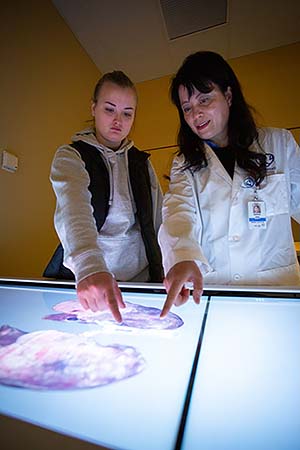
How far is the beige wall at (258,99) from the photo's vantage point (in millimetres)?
2238

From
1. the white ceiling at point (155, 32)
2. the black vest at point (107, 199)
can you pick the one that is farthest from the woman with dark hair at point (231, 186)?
the white ceiling at point (155, 32)

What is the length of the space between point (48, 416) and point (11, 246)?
1.43 metres

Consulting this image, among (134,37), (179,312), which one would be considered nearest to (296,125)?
(134,37)

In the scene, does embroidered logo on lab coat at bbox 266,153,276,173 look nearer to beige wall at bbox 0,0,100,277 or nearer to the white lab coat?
the white lab coat

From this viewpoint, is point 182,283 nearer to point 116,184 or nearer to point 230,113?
point 116,184

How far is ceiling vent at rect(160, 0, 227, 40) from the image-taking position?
6.08 feet

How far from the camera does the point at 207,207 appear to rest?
88 cm

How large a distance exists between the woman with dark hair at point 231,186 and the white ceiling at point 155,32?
56.5 inches

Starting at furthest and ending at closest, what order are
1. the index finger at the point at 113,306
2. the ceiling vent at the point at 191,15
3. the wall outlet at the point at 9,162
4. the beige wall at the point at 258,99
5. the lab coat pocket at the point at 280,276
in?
→ 1. the beige wall at the point at 258,99
2. the ceiling vent at the point at 191,15
3. the wall outlet at the point at 9,162
4. the lab coat pocket at the point at 280,276
5. the index finger at the point at 113,306

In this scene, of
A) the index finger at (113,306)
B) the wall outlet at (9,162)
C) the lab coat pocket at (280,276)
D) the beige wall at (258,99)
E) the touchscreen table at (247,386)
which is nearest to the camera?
the touchscreen table at (247,386)

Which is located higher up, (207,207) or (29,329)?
(207,207)

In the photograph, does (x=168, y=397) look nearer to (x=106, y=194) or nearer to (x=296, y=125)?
(x=106, y=194)

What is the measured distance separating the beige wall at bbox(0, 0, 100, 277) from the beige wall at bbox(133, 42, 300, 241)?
33.1 inches

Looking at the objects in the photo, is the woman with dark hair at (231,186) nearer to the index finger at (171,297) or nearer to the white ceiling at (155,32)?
the index finger at (171,297)
